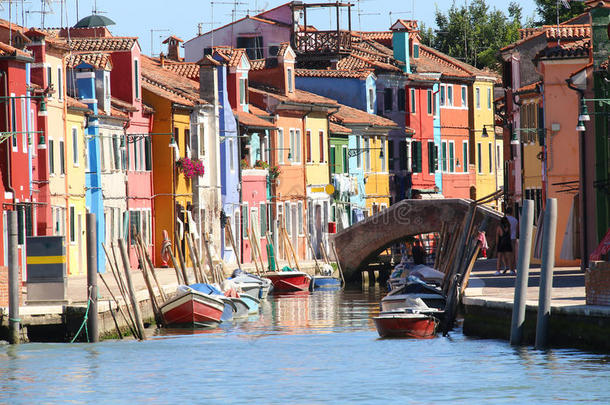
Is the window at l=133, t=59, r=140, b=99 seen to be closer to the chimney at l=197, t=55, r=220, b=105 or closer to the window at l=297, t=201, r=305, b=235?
the chimney at l=197, t=55, r=220, b=105

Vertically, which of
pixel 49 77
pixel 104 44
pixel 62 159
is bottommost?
pixel 62 159

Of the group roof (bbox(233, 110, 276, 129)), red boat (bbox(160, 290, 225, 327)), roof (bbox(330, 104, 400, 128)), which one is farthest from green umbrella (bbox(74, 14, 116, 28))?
red boat (bbox(160, 290, 225, 327))

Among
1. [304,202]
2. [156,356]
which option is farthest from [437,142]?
[156,356]

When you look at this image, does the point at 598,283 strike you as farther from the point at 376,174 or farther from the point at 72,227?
the point at 376,174

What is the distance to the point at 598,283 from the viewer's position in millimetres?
29297

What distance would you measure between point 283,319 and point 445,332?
28.7 ft

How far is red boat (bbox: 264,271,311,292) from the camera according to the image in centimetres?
5566

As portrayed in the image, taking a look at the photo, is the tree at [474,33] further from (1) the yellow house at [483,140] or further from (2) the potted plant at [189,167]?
(2) the potted plant at [189,167]

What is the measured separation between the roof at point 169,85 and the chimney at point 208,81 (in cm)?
35

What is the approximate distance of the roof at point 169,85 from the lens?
5922 cm

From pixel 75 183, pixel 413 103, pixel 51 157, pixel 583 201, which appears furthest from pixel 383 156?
pixel 583 201

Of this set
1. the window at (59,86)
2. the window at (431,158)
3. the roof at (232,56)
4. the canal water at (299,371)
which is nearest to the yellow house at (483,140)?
the window at (431,158)

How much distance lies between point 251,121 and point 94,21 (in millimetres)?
7600

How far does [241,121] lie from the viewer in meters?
64.6
